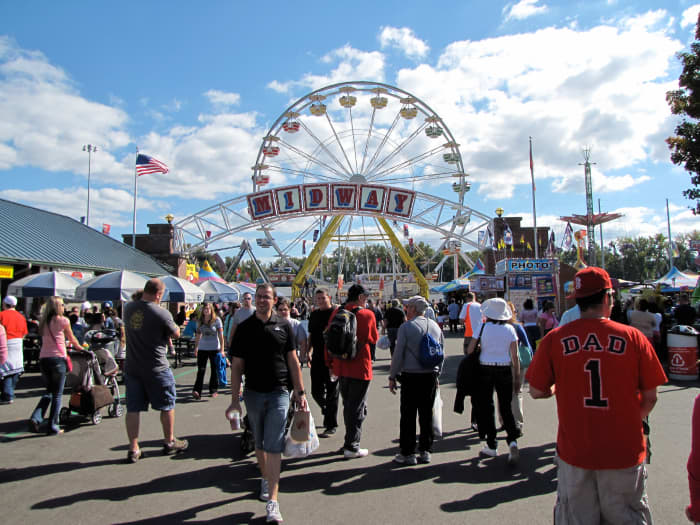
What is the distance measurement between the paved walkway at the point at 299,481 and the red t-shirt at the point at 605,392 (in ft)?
4.88

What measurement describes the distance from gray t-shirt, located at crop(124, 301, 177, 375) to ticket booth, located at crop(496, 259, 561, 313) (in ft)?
48.8

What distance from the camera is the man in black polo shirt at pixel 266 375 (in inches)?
149

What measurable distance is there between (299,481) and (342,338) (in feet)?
4.85

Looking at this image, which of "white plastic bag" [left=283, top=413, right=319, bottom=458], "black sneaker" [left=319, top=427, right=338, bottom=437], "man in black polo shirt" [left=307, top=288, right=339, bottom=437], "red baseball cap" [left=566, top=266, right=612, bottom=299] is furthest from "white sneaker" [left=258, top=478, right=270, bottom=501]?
"red baseball cap" [left=566, top=266, right=612, bottom=299]

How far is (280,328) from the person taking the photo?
394 cm

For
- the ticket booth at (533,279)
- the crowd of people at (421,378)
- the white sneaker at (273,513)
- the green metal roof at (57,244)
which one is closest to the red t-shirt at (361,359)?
the crowd of people at (421,378)

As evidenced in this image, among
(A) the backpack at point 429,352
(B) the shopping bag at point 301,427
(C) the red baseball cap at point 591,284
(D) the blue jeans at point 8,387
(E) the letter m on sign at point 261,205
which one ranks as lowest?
(D) the blue jeans at point 8,387

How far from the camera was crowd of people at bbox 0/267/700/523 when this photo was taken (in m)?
2.45

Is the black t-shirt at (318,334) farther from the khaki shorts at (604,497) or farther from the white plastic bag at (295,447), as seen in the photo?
the khaki shorts at (604,497)

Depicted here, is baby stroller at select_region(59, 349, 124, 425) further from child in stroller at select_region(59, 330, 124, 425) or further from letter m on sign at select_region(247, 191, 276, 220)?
letter m on sign at select_region(247, 191, 276, 220)

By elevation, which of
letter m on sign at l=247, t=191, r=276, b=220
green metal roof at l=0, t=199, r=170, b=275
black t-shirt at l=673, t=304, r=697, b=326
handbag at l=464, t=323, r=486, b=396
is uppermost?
letter m on sign at l=247, t=191, r=276, b=220

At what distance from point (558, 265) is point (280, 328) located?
16503mm

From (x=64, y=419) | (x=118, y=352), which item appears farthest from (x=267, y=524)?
(x=118, y=352)

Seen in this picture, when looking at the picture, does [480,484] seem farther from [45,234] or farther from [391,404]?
[45,234]
